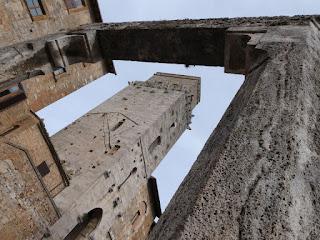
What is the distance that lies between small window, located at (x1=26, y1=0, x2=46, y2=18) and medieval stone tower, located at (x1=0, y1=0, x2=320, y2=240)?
0.02 m

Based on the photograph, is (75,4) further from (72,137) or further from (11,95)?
(72,137)

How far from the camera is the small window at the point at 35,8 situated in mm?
6749

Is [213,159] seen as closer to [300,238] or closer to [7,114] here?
[300,238]

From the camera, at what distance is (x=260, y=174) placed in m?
1.38

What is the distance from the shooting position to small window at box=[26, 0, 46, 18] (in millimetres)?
6749

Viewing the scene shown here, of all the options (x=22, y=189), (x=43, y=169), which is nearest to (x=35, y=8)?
(x=43, y=169)

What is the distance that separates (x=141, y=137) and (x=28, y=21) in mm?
8643

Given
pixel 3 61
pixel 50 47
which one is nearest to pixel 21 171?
pixel 3 61

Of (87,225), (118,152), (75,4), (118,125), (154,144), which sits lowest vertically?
(154,144)

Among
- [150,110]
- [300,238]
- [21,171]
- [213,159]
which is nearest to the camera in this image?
[300,238]

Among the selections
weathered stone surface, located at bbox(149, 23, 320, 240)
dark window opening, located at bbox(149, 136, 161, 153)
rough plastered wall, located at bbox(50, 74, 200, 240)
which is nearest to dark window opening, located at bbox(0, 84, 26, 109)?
weathered stone surface, located at bbox(149, 23, 320, 240)

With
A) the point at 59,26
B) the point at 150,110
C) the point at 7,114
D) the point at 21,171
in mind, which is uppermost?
the point at 59,26

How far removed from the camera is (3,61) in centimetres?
477

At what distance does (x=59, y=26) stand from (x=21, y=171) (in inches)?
152
